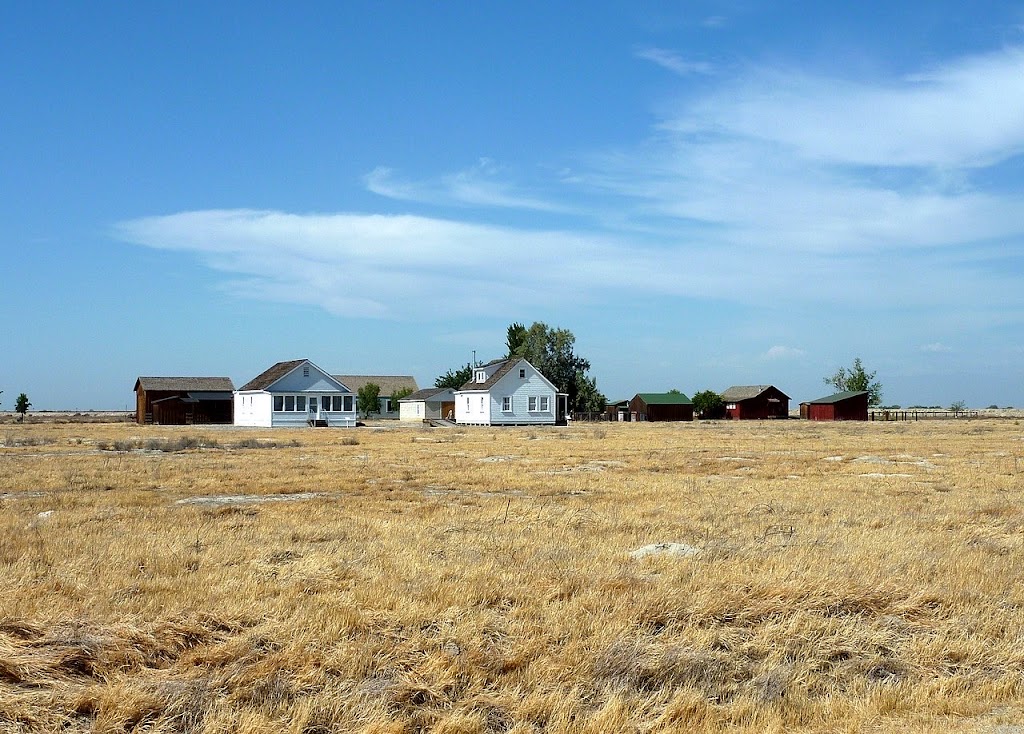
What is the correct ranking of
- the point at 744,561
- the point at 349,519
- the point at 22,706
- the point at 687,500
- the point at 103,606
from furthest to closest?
the point at 687,500, the point at 349,519, the point at 744,561, the point at 103,606, the point at 22,706

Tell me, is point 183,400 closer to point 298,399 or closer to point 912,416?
point 298,399

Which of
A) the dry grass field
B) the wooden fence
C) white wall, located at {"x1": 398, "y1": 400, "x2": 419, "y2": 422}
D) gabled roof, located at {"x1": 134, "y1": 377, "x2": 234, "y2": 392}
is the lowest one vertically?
the dry grass field

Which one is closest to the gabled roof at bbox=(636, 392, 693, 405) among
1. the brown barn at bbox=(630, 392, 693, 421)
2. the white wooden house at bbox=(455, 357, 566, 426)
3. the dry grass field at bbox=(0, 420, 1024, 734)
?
the brown barn at bbox=(630, 392, 693, 421)

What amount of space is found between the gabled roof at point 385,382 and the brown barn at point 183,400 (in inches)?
1639

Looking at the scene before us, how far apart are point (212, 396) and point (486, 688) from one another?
89.5 metres

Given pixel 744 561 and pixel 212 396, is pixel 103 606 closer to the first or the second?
pixel 744 561

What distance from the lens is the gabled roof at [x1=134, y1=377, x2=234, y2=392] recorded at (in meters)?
88.8

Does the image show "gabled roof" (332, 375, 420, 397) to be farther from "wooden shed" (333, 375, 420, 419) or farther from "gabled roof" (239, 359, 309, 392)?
"gabled roof" (239, 359, 309, 392)

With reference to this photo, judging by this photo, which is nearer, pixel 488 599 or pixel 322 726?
pixel 322 726

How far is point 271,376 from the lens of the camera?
79.0 meters

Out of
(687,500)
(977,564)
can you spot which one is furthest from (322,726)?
(687,500)

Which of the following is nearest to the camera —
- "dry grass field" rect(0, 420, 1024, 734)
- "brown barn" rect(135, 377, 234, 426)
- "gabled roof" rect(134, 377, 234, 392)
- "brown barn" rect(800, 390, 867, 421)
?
"dry grass field" rect(0, 420, 1024, 734)

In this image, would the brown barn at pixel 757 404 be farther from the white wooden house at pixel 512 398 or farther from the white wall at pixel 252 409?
the white wall at pixel 252 409

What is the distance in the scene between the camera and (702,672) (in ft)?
25.5
